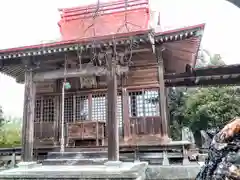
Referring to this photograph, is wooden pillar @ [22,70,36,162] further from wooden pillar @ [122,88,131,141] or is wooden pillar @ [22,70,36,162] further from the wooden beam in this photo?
→ wooden pillar @ [122,88,131,141]

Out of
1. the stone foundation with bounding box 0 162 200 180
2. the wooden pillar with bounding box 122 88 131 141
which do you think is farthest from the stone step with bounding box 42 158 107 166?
the wooden pillar with bounding box 122 88 131 141

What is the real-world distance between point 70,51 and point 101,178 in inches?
169

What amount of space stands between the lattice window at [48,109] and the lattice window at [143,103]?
3648mm

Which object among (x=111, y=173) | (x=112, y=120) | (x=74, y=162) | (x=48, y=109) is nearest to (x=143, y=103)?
(x=112, y=120)

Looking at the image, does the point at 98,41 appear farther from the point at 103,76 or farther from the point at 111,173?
the point at 111,173

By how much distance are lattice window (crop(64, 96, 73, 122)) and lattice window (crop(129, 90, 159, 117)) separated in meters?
2.72

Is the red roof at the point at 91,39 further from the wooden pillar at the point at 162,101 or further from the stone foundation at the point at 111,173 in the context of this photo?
the stone foundation at the point at 111,173

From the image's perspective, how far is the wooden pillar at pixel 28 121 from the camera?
834 centimetres

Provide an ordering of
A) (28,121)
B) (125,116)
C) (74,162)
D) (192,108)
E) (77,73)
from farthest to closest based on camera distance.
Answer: (192,108)
(125,116)
(77,73)
(28,121)
(74,162)

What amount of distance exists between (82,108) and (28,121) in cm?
269

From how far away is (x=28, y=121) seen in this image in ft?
28.1

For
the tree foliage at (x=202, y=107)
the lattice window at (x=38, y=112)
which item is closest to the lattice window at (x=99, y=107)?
the lattice window at (x=38, y=112)

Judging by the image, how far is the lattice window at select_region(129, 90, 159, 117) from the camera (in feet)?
31.4

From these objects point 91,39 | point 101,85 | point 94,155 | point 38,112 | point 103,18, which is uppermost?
point 103,18
